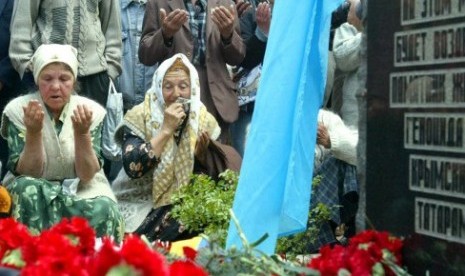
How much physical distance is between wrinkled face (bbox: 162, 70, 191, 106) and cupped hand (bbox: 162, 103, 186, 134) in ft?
0.49

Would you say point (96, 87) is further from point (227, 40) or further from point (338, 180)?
point (338, 180)

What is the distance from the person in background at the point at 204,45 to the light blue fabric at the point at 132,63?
1.35 feet

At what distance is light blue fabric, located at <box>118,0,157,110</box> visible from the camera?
8.27 meters

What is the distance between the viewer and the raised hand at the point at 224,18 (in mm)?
7480

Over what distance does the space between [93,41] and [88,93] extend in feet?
1.16

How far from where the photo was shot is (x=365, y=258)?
364 centimetres

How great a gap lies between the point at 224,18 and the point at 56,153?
5.09 feet

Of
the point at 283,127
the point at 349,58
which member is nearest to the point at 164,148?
the point at 349,58

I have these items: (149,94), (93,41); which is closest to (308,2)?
(149,94)

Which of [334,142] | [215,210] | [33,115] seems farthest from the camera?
[334,142]

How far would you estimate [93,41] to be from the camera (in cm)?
770

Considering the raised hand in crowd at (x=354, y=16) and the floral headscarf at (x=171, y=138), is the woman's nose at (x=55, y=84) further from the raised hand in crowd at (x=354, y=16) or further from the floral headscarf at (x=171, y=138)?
the raised hand in crowd at (x=354, y=16)

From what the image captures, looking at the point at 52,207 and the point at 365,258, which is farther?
the point at 52,207

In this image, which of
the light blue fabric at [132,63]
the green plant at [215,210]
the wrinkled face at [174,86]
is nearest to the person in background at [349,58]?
the green plant at [215,210]
